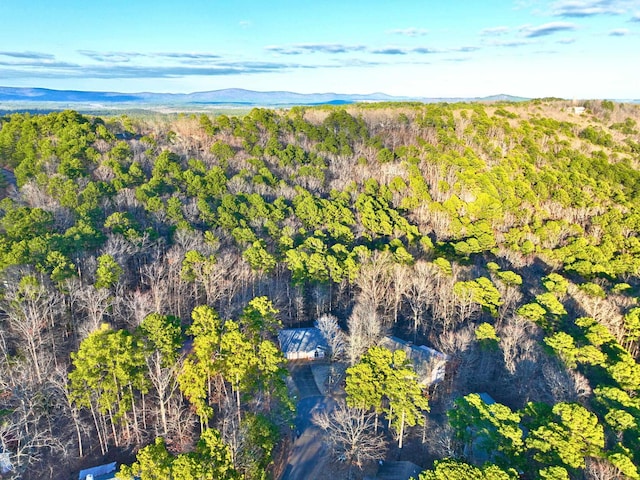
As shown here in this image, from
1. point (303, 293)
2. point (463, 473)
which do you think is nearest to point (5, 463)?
point (463, 473)

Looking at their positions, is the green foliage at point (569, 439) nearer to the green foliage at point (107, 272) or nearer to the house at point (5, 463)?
the house at point (5, 463)

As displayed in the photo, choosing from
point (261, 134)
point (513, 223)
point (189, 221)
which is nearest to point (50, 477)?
point (189, 221)

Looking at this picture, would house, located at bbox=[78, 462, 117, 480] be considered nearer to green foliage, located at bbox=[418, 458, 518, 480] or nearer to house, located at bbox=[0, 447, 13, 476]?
house, located at bbox=[0, 447, 13, 476]

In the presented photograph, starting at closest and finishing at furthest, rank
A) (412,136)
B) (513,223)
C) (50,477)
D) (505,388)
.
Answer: (50,477)
(505,388)
(513,223)
(412,136)

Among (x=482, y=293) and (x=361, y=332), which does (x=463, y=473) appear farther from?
(x=482, y=293)

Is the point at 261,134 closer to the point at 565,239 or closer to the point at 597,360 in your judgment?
the point at 565,239

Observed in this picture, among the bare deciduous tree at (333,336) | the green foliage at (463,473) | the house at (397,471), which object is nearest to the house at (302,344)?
the bare deciduous tree at (333,336)
